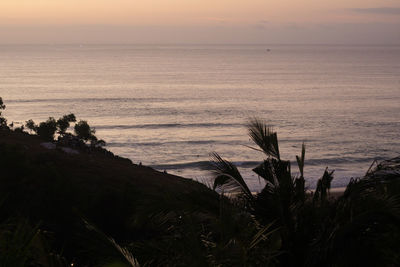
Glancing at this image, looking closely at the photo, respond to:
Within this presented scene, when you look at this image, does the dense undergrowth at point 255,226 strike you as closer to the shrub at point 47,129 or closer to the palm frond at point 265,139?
the palm frond at point 265,139

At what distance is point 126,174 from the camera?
23.5 metres

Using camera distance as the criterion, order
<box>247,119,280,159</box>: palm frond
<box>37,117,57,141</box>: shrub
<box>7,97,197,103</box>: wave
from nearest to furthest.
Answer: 1. <box>247,119,280,159</box>: palm frond
2. <box>37,117,57,141</box>: shrub
3. <box>7,97,197,103</box>: wave

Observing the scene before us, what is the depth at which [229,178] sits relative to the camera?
765cm

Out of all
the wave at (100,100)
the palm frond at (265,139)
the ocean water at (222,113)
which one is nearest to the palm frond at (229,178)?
the ocean water at (222,113)

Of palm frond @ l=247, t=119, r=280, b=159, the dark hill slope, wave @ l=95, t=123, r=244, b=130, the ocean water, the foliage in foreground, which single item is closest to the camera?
the foliage in foreground

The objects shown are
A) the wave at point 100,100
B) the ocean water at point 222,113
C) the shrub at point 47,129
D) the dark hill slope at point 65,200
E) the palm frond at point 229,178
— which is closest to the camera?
the palm frond at point 229,178

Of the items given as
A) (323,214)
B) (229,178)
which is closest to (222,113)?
(229,178)

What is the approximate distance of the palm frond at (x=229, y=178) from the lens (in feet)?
24.8

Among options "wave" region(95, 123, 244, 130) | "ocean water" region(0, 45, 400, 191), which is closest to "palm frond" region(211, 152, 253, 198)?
"ocean water" region(0, 45, 400, 191)

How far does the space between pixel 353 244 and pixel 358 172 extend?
32.6m

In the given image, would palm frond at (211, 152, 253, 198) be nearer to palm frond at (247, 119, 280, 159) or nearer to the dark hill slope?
palm frond at (247, 119, 280, 159)

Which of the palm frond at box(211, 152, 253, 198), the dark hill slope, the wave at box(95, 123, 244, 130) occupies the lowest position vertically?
the dark hill slope

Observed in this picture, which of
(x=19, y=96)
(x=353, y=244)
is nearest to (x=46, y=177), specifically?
(x=353, y=244)

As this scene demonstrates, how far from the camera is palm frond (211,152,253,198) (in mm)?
7571
